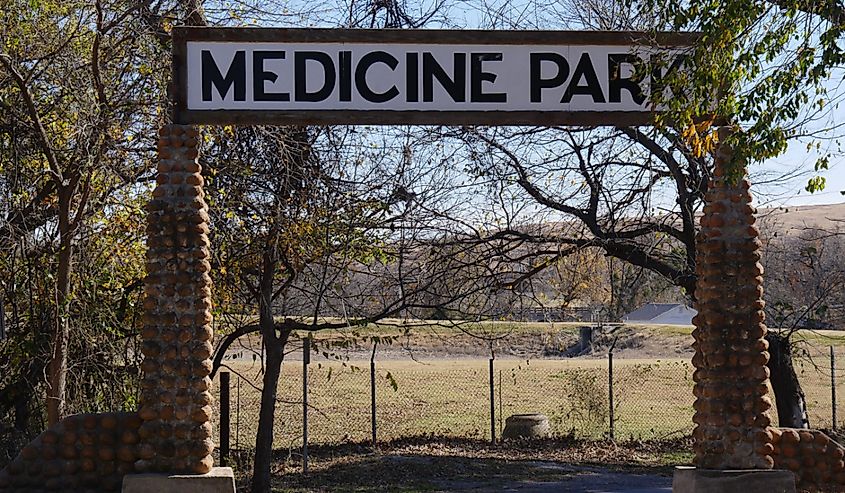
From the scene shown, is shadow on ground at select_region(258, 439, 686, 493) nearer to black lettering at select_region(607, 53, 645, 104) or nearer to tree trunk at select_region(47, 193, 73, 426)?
tree trunk at select_region(47, 193, 73, 426)

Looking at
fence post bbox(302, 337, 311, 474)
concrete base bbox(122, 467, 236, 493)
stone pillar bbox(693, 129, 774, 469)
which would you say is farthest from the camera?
fence post bbox(302, 337, 311, 474)

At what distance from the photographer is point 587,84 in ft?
26.6

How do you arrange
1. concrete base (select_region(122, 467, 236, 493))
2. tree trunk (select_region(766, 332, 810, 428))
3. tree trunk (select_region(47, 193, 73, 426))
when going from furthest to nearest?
tree trunk (select_region(766, 332, 810, 428)) → tree trunk (select_region(47, 193, 73, 426)) → concrete base (select_region(122, 467, 236, 493))

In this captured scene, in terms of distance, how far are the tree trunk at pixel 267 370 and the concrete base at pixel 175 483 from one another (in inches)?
213

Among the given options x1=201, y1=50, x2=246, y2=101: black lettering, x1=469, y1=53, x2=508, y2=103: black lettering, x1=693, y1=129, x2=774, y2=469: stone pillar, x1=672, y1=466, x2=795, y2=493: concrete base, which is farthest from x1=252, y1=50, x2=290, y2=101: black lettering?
x1=672, y1=466, x2=795, y2=493: concrete base

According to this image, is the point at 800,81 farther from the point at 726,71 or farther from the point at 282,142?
the point at 282,142

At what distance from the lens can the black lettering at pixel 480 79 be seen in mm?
7957

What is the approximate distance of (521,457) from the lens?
16781 millimetres

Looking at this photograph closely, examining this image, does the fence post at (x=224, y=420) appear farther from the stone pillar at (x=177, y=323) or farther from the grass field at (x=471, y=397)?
the stone pillar at (x=177, y=323)

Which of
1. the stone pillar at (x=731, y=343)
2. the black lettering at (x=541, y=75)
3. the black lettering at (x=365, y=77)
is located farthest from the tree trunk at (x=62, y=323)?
the stone pillar at (x=731, y=343)

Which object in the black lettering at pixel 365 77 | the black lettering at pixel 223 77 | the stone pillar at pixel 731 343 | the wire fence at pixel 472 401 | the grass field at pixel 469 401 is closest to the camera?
the stone pillar at pixel 731 343

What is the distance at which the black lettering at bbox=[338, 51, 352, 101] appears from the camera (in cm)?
788

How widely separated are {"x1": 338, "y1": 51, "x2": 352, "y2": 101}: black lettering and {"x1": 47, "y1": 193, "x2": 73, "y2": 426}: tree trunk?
3.75m

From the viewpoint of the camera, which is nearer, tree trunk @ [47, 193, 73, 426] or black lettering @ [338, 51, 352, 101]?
black lettering @ [338, 51, 352, 101]
